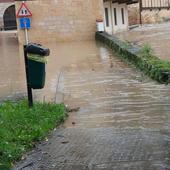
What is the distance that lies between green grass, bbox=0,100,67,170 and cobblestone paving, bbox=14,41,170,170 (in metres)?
0.14

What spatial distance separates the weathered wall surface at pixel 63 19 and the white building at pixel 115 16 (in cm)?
387

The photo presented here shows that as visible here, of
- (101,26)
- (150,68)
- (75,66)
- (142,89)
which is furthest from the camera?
(101,26)

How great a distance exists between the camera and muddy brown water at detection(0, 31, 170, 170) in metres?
6.23

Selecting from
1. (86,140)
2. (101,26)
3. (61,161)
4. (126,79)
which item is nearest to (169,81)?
(126,79)

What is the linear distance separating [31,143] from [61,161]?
887mm

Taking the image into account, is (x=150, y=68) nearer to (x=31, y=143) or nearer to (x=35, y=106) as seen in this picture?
(x=35, y=106)

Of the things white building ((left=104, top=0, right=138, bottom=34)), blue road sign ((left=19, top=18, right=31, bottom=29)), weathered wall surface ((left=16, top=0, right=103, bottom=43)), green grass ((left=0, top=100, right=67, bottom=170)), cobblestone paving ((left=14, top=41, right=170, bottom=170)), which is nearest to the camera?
cobblestone paving ((left=14, top=41, right=170, bottom=170))

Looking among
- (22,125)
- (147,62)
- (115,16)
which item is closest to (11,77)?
(147,62)

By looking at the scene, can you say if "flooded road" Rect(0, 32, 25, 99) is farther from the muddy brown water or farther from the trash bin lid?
the trash bin lid

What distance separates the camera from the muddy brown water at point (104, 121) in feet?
20.4

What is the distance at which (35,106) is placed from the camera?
9.30 metres

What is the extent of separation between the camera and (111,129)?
7.85 m

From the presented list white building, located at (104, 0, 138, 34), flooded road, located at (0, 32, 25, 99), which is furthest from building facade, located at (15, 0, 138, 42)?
flooded road, located at (0, 32, 25, 99)

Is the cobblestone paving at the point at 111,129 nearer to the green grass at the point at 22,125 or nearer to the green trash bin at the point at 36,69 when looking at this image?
the green grass at the point at 22,125
